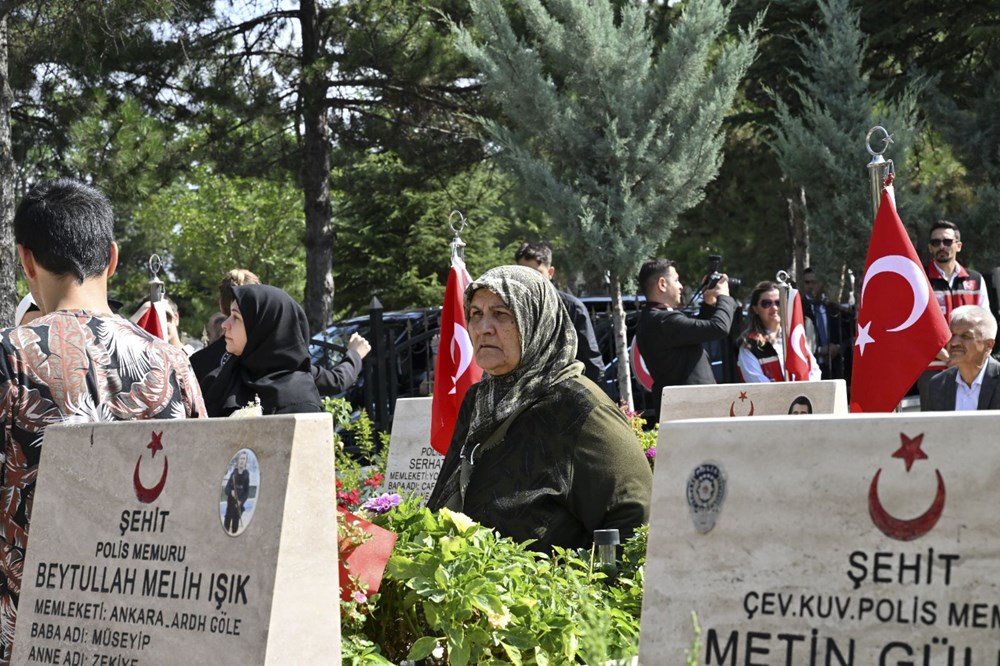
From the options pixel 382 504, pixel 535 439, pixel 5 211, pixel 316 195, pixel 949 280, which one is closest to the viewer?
pixel 382 504

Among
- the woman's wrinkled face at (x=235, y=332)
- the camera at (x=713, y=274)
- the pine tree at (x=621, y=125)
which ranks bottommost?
the woman's wrinkled face at (x=235, y=332)

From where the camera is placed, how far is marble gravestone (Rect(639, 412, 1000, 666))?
1.91 meters

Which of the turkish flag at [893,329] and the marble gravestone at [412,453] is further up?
the turkish flag at [893,329]

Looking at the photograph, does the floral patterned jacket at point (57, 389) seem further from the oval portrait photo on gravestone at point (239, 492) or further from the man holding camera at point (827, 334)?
the man holding camera at point (827, 334)

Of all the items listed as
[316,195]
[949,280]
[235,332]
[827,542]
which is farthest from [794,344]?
[316,195]

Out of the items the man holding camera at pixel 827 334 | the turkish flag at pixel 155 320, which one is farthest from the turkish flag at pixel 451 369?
the man holding camera at pixel 827 334

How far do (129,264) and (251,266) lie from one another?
11.8 m

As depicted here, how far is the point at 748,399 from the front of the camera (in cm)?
458

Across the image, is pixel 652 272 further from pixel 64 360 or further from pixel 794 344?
pixel 64 360

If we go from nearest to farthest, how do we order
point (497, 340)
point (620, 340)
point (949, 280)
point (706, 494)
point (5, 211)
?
point (706, 494), point (497, 340), point (949, 280), point (5, 211), point (620, 340)

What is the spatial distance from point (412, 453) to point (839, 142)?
10093 mm

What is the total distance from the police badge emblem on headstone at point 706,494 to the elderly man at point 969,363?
5.00 meters

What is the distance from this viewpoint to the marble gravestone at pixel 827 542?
1.91 m

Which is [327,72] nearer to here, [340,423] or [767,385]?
[340,423]
